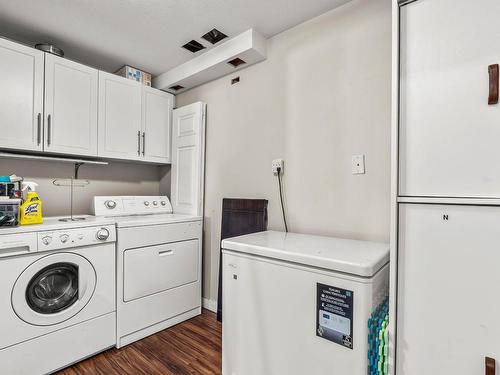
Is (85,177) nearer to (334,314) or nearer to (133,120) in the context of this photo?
(133,120)

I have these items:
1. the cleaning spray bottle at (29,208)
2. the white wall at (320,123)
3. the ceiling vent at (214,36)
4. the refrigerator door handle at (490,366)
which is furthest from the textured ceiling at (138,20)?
the refrigerator door handle at (490,366)

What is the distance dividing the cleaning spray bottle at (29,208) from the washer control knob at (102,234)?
406mm

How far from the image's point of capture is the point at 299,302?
4.48ft

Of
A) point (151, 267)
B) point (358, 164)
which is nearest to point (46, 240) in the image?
point (151, 267)

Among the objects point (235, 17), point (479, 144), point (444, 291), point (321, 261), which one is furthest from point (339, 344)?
point (235, 17)

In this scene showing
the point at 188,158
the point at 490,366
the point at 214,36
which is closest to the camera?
the point at 490,366

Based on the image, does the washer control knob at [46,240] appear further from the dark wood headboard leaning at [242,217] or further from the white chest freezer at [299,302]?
the dark wood headboard leaning at [242,217]

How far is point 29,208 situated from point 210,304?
176cm

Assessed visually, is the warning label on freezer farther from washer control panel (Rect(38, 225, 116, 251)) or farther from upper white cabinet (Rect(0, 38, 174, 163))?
upper white cabinet (Rect(0, 38, 174, 163))

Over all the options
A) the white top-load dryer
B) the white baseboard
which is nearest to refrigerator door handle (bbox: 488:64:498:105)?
the white top-load dryer

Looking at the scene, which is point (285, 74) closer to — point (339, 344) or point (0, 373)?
point (339, 344)

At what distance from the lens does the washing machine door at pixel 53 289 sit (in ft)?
5.66

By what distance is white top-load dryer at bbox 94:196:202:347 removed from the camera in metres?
2.17

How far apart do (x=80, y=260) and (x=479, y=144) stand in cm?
236
